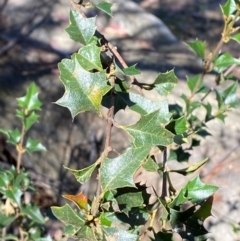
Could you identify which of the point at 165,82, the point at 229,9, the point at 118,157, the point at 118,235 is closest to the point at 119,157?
the point at 118,157

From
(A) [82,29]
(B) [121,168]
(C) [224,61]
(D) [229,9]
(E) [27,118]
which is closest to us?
(B) [121,168]

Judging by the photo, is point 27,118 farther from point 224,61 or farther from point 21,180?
point 224,61

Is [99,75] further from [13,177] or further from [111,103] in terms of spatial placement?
[13,177]

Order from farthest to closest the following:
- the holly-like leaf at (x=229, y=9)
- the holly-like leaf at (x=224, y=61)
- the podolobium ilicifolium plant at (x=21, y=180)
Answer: the podolobium ilicifolium plant at (x=21, y=180)
the holly-like leaf at (x=224, y=61)
the holly-like leaf at (x=229, y=9)

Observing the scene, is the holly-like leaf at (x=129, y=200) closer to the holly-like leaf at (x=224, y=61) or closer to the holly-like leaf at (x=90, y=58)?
the holly-like leaf at (x=90, y=58)

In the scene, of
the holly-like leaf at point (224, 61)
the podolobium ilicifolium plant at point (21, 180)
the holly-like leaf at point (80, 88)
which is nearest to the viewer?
the holly-like leaf at point (80, 88)

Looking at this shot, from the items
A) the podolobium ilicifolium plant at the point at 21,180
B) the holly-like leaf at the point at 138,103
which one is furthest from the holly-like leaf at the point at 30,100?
the holly-like leaf at the point at 138,103

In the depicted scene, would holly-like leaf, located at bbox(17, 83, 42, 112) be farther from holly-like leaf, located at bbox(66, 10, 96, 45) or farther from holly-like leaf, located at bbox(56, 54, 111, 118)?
holly-like leaf, located at bbox(56, 54, 111, 118)
